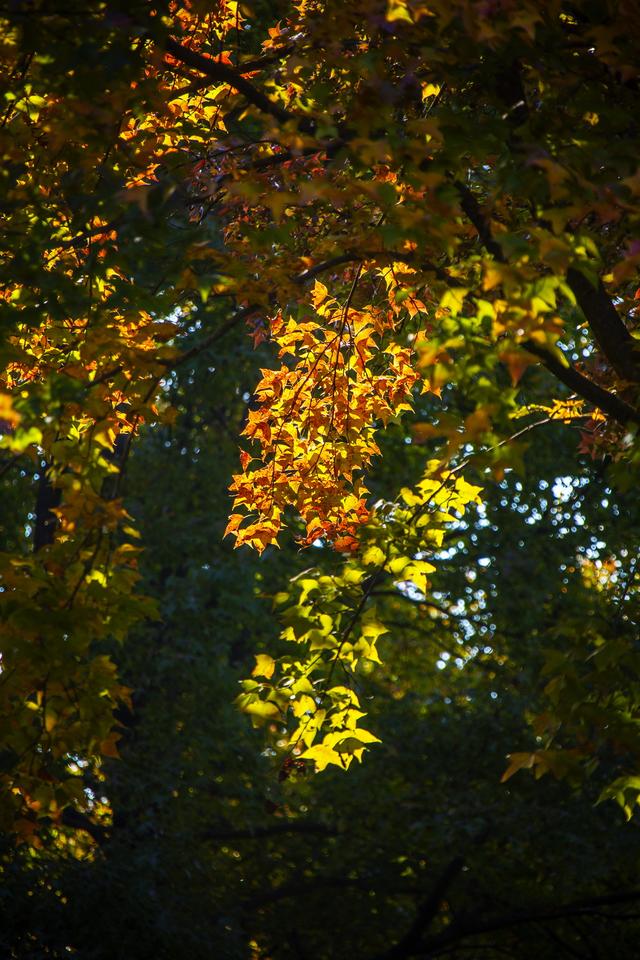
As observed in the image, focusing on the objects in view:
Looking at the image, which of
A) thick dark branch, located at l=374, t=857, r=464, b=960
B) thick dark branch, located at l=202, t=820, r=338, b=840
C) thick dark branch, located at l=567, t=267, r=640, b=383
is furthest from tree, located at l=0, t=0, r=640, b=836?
thick dark branch, located at l=202, t=820, r=338, b=840

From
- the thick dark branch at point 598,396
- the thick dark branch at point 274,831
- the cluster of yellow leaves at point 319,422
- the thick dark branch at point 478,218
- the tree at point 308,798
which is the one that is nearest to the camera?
the thick dark branch at point 478,218

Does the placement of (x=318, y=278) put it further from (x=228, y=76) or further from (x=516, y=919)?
(x=516, y=919)

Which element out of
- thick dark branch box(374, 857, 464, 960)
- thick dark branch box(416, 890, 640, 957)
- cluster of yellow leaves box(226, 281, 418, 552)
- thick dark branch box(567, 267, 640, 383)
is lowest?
thick dark branch box(416, 890, 640, 957)

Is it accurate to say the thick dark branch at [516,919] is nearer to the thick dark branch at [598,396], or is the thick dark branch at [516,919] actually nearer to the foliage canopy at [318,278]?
the foliage canopy at [318,278]

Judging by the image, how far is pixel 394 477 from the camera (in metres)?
13.1

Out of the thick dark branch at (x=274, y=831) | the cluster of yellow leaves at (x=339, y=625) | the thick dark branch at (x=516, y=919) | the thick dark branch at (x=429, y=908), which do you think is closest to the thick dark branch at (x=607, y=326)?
the cluster of yellow leaves at (x=339, y=625)

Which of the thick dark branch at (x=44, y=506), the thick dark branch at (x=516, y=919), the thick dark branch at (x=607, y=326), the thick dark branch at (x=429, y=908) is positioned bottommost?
the thick dark branch at (x=516, y=919)

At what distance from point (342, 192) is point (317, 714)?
2184 mm

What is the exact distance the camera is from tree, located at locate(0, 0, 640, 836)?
135 inches

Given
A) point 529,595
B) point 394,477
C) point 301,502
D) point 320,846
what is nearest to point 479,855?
point 320,846

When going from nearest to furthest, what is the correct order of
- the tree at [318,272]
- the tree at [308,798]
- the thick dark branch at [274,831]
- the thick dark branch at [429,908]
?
the tree at [318,272] → the tree at [308,798] → the thick dark branch at [429,908] → the thick dark branch at [274,831]

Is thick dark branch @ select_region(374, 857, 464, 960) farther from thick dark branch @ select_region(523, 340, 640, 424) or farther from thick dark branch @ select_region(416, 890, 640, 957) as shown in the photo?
thick dark branch @ select_region(523, 340, 640, 424)

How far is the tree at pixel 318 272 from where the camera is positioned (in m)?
3.42

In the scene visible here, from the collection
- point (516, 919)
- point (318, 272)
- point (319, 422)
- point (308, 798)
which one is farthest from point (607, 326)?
point (308, 798)
